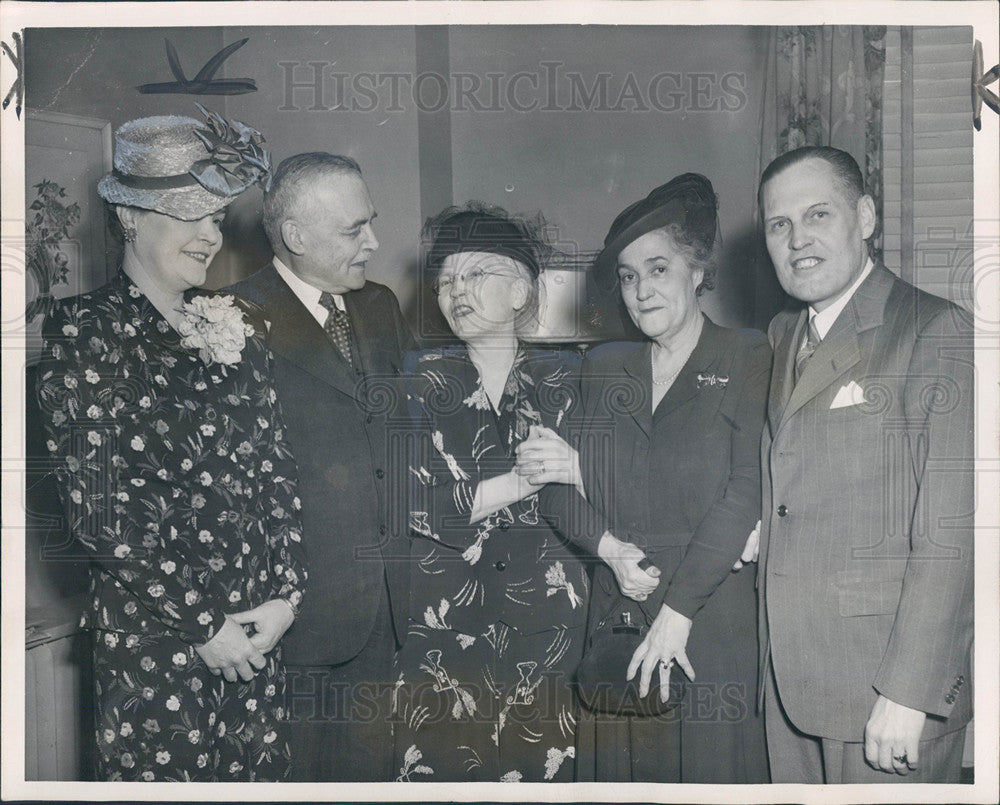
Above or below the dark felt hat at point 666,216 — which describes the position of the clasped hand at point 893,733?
below

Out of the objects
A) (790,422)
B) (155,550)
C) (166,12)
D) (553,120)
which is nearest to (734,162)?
(553,120)

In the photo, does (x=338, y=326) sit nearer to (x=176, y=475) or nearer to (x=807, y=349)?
(x=176, y=475)

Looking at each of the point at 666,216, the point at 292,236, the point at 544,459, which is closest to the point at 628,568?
the point at 544,459

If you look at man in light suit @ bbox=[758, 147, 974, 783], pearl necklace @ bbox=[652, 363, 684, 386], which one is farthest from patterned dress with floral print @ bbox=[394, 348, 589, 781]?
man in light suit @ bbox=[758, 147, 974, 783]

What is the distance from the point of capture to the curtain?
304 centimetres

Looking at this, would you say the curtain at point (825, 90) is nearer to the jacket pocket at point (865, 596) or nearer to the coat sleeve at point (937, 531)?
the coat sleeve at point (937, 531)

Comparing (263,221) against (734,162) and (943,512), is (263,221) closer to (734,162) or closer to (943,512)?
(734,162)

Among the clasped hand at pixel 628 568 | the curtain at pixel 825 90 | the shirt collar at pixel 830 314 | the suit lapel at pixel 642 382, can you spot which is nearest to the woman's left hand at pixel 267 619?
the clasped hand at pixel 628 568

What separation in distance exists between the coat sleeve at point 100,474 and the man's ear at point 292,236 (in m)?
0.58

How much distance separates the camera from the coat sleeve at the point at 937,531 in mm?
2941

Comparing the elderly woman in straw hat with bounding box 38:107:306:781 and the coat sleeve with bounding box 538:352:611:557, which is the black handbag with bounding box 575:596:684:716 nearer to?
the coat sleeve with bounding box 538:352:611:557

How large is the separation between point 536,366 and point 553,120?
76 centimetres

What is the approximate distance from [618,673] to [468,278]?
1284 millimetres

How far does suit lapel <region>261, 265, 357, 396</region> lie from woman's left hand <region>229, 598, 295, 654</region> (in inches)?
26.2
